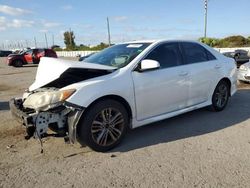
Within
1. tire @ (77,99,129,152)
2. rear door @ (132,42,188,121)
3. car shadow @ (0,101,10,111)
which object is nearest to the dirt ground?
tire @ (77,99,129,152)

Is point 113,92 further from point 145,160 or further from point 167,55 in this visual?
point 167,55

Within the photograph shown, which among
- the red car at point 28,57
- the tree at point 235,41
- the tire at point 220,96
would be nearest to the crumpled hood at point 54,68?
the tire at point 220,96

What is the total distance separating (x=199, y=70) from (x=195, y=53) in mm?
379

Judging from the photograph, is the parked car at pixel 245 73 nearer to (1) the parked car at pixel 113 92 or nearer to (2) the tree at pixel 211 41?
(1) the parked car at pixel 113 92

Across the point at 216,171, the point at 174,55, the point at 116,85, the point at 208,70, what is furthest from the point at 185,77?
the point at 216,171

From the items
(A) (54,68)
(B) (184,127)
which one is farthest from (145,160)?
(A) (54,68)

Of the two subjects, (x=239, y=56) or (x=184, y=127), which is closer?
(x=184, y=127)

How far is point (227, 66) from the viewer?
21.2 ft

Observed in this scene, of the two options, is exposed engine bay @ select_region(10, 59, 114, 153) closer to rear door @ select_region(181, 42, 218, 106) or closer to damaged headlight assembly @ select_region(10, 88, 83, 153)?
damaged headlight assembly @ select_region(10, 88, 83, 153)

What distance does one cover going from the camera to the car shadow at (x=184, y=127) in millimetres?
4629

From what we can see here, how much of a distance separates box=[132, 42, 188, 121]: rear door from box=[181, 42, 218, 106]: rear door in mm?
207

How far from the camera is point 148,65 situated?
450 centimetres

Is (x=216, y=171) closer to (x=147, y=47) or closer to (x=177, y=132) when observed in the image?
(x=177, y=132)

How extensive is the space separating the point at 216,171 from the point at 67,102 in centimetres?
208
